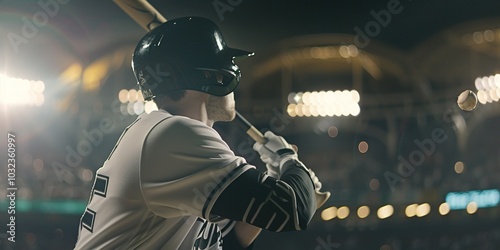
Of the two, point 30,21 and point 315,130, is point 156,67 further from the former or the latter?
point 315,130

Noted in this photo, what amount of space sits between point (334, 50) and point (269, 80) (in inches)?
53.9

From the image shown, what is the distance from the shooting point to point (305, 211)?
105 centimetres

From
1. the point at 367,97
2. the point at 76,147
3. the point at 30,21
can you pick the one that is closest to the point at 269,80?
the point at 367,97

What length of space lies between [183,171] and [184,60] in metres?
0.30

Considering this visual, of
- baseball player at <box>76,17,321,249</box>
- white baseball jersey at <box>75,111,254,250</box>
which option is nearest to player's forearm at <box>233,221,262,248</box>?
baseball player at <box>76,17,321,249</box>

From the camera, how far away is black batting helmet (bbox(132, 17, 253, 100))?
116 centimetres

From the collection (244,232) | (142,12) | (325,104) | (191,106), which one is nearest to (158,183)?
(191,106)

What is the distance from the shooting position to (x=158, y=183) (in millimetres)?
970

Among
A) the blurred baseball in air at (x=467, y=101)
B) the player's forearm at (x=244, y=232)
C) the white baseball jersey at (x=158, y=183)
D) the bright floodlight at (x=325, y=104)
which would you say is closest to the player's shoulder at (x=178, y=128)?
the white baseball jersey at (x=158, y=183)

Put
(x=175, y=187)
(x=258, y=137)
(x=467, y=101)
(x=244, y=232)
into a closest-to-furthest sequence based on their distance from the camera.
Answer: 1. (x=175, y=187)
2. (x=244, y=232)
3. (x=258, y=137)
4. (x=467, y=101)

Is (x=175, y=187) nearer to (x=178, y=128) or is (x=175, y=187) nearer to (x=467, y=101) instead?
(x=178, y=128)

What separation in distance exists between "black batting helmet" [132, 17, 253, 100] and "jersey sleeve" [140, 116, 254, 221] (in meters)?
0.20

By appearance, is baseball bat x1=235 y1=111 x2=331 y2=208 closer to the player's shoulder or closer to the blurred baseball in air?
the player's shoulder

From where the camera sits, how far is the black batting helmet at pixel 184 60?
116 centimetres
